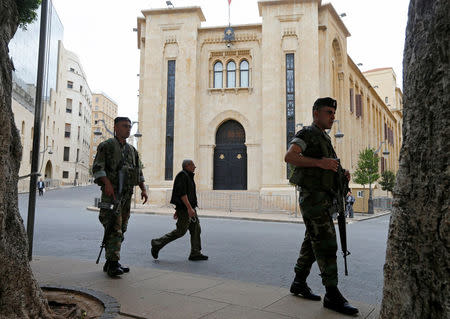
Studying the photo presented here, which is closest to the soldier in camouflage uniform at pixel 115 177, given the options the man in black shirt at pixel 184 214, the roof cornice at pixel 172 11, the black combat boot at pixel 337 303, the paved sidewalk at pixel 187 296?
the paved sidewalk at pixel 187 296

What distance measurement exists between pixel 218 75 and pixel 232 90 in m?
1.76

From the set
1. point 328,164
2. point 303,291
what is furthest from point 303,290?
point 328,164

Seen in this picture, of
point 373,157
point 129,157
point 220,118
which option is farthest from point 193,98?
point 129,157

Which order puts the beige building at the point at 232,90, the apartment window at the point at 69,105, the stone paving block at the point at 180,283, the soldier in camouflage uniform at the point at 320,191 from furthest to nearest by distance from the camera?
the apartment window at the point at 69,105
the beige building at the point at 232,90
the stone paving block at the point at 180,283
the soldier in camouflage uniform at the point at 320,191

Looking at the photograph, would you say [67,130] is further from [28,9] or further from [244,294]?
[244,294]

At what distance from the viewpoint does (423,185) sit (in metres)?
2.02

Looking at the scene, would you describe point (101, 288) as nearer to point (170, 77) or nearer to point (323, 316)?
point (323, 316)

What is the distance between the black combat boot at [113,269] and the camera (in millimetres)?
4749

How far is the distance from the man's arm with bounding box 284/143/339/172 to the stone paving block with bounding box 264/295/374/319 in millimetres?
1330

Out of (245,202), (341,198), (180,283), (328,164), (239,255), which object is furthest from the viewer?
(245,202)

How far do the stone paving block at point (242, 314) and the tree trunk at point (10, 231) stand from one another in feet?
4.62

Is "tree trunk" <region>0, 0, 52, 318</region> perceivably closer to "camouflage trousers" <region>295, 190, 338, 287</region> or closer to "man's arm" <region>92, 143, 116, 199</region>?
"man's arm" <region>92, 143, 116, 199</region>

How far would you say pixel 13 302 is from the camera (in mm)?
2768

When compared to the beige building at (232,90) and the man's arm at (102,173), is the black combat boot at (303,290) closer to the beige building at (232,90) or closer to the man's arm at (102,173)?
the man's arm at (102,173)
